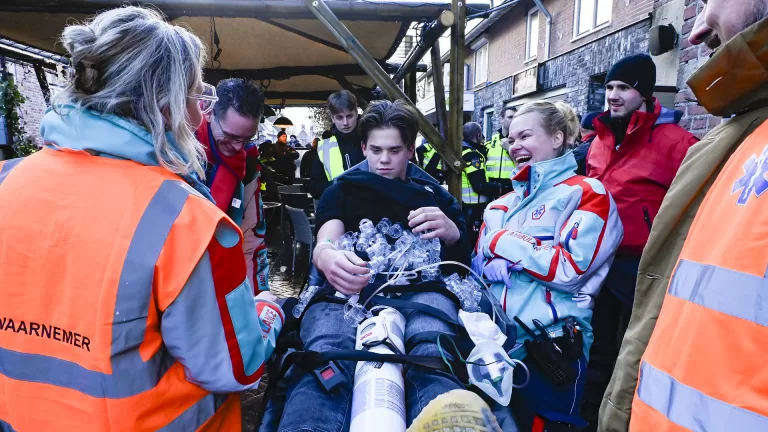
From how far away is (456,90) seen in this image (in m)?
4.03

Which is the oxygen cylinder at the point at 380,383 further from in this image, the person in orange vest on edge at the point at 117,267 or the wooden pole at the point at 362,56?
the wooden pole at the point at 362,56

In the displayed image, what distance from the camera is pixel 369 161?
2359mm

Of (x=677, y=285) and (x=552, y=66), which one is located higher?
(x=552, y=66)

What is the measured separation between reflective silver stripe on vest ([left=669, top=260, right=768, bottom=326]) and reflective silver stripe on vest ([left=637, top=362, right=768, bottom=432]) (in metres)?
0.16

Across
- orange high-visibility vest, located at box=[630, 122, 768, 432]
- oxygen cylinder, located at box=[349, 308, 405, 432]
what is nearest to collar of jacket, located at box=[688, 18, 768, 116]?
orange high-visibility vest, located at box=[630, 122, 768, 432]

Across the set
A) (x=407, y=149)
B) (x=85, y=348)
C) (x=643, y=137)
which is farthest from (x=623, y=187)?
(x=85, y=348)

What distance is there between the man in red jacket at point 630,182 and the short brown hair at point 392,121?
54.3 inches

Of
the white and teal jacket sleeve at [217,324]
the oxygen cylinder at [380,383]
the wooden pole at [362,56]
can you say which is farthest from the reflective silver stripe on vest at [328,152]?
the white and teal jacket sleeve at [217,324]

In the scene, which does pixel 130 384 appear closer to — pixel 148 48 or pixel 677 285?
pixel 148 48

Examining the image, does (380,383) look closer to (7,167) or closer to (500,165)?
(7,167)

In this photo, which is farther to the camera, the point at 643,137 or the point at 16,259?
the point at 643,137

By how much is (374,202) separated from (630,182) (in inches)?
64.6

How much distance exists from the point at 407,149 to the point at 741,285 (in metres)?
1.78

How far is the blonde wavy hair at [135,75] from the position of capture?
1106 mm
